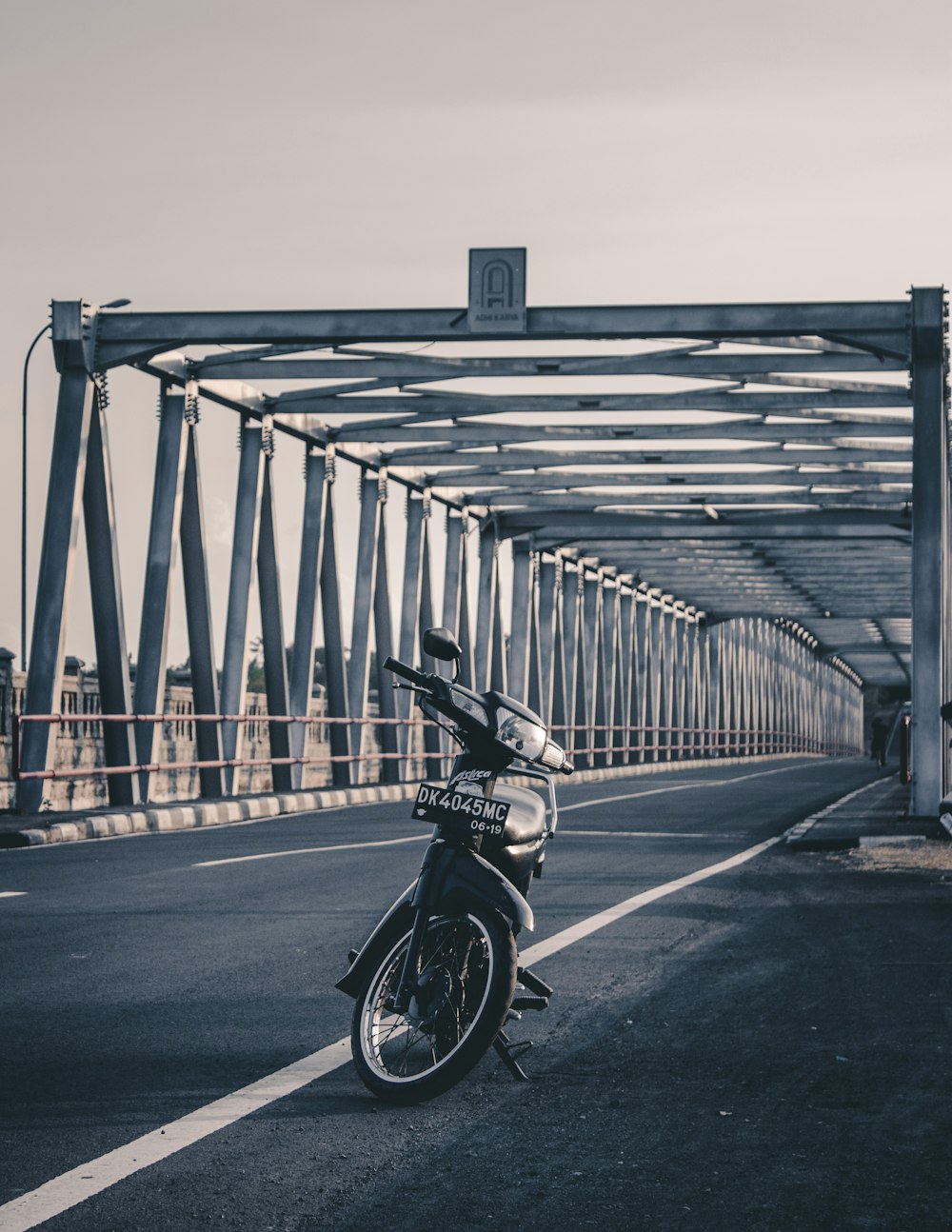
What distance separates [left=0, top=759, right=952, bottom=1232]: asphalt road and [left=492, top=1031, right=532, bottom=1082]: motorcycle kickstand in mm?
40

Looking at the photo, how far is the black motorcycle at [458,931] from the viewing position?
180 inches

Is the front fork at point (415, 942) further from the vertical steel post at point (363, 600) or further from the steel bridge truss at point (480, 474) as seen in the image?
the vertical steel post at point (363, 600)

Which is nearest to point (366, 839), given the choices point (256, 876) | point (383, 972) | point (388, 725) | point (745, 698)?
point (256, 876)

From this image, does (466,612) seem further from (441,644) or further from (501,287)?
(441,644)

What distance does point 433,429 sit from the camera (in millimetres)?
24797

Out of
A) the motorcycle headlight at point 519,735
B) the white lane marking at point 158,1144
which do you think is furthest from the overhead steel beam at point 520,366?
the white lane marking at point 158,1144

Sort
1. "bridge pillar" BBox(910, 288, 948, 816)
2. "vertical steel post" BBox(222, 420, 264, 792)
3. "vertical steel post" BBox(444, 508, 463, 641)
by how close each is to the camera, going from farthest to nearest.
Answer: "vertical steel post" BBox(444, 508, 463, 641), "vertical steel post" BBox(222, 420, 264, 792), "bridge pillar" BBox(910, 288, 948, 816)

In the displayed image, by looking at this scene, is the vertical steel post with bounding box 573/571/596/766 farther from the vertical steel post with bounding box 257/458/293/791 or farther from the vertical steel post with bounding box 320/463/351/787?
the vertical steel post with bounding box 257/458/293/791

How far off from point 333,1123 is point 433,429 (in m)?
20.8

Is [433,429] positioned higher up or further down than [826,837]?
higher up

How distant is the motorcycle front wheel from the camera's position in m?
4.52

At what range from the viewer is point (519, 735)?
4.84 meters

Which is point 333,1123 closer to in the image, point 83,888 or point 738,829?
point 83,888

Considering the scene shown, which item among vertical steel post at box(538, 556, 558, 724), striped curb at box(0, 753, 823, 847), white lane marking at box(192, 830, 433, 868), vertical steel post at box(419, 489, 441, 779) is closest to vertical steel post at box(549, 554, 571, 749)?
vertical steel post at box(538, 556, 558, 724)
